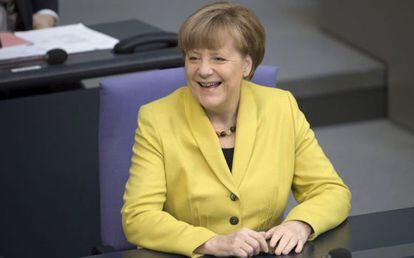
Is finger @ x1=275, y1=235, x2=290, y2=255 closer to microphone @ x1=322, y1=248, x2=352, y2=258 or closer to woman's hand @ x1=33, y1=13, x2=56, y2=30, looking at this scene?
microphone @ x1=322, y1=248, x2=352, y2=258

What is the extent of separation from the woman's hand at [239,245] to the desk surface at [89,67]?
52.5 inches

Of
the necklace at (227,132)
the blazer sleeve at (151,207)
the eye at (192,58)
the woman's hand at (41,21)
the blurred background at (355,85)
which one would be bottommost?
the blurred background at (355,85)

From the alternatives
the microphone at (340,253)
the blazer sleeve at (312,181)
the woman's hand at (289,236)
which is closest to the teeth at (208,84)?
the blazer sleeve at (312,181)

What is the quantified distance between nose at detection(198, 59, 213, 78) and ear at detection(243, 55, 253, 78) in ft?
0.37

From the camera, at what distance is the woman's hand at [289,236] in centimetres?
220

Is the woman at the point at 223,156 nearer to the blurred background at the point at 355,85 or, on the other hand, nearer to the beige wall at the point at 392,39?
the blurred background at the point at 355,85

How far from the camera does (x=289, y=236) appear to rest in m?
2.23

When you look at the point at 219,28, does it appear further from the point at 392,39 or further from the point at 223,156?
the point at 392,39

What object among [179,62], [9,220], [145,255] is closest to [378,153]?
[179,62]

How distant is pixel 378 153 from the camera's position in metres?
5.01

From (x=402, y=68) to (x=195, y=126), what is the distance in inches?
120

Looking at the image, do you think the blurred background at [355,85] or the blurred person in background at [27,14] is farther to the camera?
the blurred background at [355,85]

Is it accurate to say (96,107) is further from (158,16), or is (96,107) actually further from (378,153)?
(158,16)

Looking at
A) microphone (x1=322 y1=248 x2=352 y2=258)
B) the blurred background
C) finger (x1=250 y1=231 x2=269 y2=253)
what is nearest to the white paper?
the blurred background
